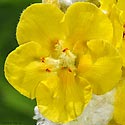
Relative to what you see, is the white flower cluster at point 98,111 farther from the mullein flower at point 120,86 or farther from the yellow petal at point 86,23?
the yellow petal at point 86,23

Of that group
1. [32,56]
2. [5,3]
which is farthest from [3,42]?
[32,56]

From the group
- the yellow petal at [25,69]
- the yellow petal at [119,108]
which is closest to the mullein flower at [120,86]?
the yellow petal at [119,108]

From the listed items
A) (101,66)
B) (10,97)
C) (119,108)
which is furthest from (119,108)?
(10,97)

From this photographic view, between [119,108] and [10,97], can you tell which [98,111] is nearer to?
[119,108]

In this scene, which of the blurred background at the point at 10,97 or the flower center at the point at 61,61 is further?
the blurred background at the point at 10,97

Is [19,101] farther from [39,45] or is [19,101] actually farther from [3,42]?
[39,45]

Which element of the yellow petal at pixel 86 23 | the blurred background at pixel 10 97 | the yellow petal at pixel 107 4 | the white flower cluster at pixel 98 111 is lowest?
the white flower cluster at pixel 98 111
